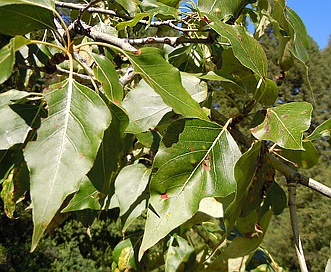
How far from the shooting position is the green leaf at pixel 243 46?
572 millimetres

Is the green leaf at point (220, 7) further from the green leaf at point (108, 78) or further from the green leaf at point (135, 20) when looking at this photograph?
the green leaf at point (108, 78)

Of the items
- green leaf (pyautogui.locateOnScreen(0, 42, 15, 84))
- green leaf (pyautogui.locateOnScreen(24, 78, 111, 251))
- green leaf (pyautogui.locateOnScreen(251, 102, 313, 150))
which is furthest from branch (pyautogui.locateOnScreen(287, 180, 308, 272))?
green leaf (pyautogui.locateOnScreen(0, 42, 15, 84))

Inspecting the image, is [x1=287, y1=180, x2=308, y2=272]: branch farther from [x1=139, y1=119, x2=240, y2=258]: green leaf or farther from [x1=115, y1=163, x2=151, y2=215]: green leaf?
[x1=115, y1=163, x2=151, y2=215]: green leaf

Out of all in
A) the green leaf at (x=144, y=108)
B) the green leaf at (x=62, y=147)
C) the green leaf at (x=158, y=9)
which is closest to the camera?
the green leaf at (x=62, y=147)

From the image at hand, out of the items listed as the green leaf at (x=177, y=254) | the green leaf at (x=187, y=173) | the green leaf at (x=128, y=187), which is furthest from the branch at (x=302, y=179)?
the green leaf at (x=177, y=254)

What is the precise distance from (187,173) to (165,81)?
13cm

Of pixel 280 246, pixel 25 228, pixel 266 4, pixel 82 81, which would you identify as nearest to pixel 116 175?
pixel 82 81

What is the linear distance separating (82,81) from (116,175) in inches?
8.0

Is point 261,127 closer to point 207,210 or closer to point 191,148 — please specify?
point 191,148

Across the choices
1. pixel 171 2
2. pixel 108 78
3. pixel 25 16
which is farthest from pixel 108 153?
pixel 171 2

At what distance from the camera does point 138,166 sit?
808mm

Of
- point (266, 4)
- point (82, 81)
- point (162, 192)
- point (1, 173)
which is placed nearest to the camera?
point (162, 192)

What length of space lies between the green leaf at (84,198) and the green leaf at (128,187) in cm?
5

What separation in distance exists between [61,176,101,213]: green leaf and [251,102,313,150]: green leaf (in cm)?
29
